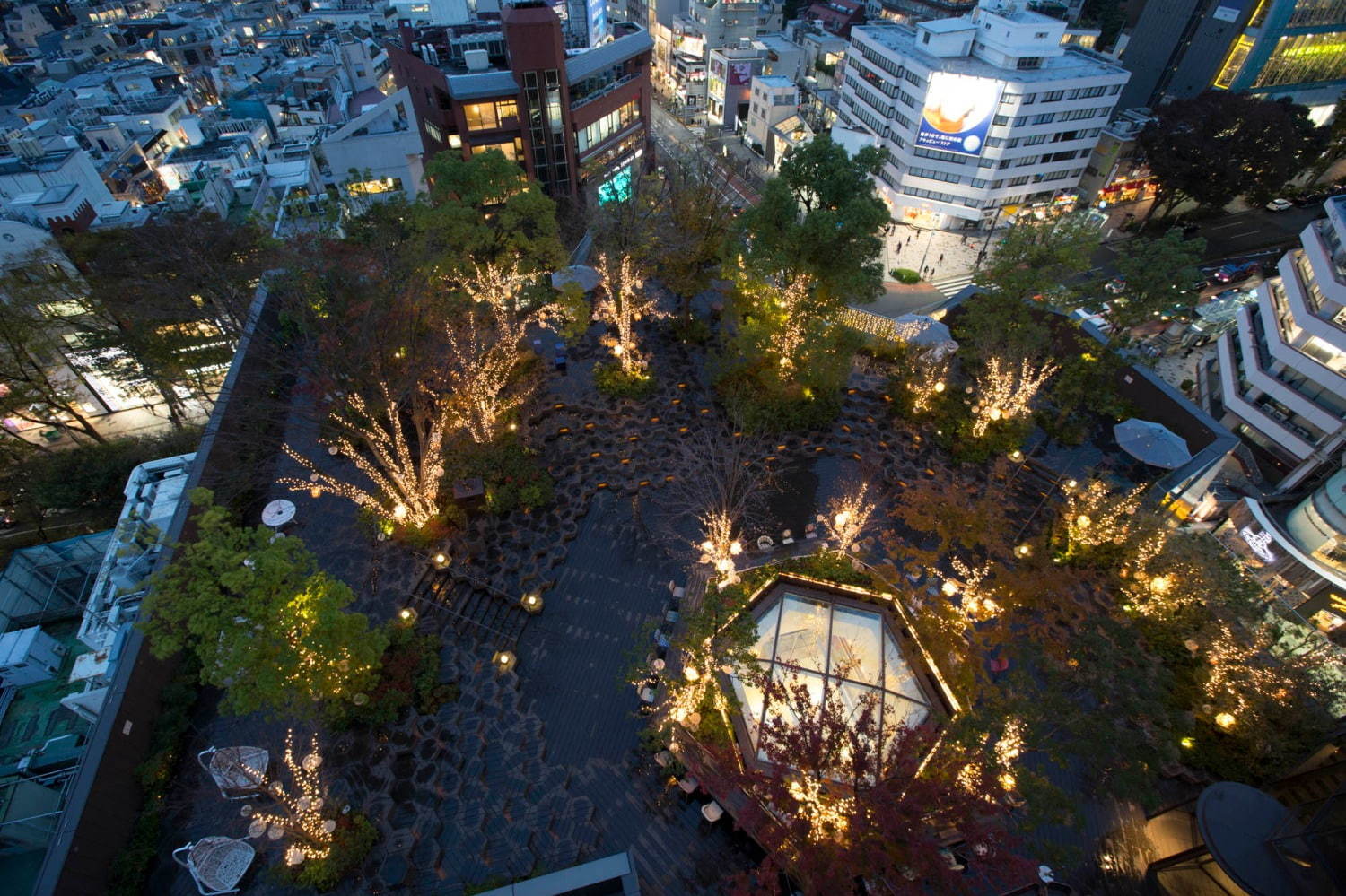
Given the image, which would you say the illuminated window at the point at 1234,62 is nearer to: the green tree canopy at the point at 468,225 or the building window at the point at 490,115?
the building window at the point at 490,115

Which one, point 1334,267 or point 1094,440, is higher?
point 1334,267

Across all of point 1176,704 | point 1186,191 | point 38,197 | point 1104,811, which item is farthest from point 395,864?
point 1186,191

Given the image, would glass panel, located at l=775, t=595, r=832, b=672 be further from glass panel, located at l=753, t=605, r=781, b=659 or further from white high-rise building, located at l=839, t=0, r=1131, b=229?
white high-rise building, located at l=839, t=0, r=1131, b=229

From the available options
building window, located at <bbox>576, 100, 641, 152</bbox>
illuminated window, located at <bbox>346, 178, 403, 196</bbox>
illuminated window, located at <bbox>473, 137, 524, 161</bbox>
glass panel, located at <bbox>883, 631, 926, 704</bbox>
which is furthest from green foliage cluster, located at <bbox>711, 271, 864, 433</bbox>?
illuminated window, located at <bbox>346, 178, 403, 196</bbox>

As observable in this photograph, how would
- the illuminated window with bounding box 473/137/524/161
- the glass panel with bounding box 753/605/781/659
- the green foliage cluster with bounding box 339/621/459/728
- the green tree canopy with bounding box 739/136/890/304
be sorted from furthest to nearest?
the illuminated window with bounding box 473/137/524/161, the green tree canopy with bounding box 739/136/890/304, the glass panel with bounding box 753/605/781/659, the green foliage cluster with bounding box 339/621/459/728

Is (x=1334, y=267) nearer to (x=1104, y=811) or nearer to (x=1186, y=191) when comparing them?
(x=1186, y=191)

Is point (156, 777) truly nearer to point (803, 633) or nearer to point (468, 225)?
point (803, 633)
